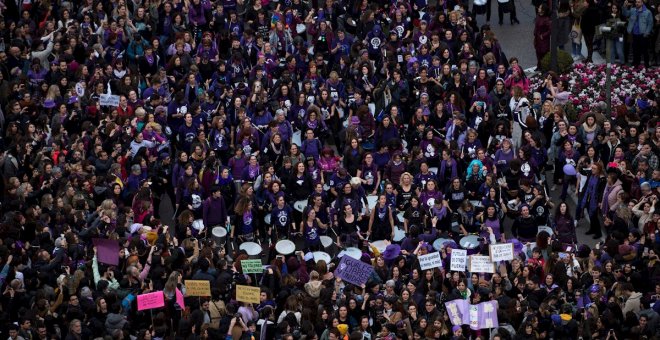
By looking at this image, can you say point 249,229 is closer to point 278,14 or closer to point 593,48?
point 278,14

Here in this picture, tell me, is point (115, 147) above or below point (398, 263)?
above

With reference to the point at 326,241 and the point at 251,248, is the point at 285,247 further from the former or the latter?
the point at 326,241

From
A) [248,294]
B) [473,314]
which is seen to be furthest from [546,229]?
[248,294]

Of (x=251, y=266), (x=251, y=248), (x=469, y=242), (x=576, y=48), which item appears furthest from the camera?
(x=576, y=48)

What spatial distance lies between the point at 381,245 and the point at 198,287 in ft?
12.6

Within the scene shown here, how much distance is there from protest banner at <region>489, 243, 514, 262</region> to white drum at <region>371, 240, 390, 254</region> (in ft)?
7.26

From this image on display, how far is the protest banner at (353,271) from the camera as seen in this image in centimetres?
2948

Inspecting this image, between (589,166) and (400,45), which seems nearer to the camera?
(589,166)

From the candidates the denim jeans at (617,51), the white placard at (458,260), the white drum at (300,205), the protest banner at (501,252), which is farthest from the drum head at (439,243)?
the denim jeans at (617,51)

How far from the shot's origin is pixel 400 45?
1485 inches

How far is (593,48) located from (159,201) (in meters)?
11.1

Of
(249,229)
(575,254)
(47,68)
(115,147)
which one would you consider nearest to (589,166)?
(575,254)

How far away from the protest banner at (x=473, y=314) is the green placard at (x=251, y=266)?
3.08m

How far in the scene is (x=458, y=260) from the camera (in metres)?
29.7
